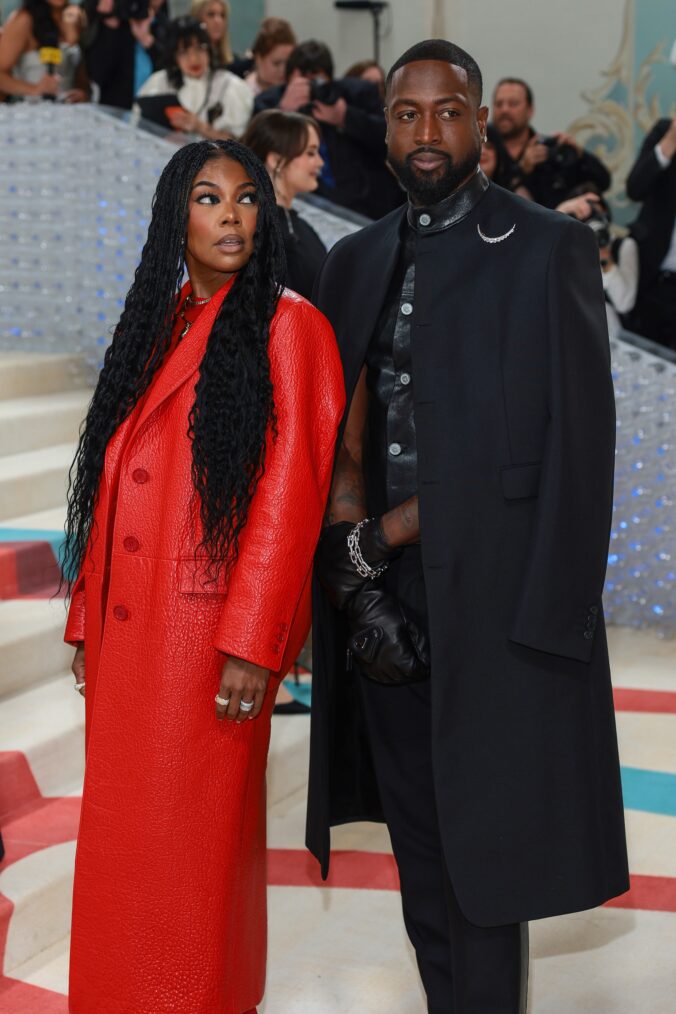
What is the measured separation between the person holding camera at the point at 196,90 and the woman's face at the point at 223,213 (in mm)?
3938

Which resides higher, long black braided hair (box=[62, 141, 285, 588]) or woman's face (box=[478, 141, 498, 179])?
woman's face (box=[478, 141, 498, 179])

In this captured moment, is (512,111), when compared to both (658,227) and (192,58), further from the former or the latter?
(192,58)

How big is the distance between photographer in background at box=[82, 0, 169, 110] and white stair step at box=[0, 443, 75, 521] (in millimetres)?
2254

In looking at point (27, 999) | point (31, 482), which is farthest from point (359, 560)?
point (31, 482)

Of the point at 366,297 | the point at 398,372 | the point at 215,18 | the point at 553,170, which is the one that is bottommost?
the point at 398,372

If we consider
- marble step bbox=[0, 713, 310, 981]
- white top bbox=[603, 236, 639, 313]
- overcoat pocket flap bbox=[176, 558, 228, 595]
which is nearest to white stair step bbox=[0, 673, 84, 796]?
marble step bbox=[0, 713, 310, 981]

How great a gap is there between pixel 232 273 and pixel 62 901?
5.51 feet

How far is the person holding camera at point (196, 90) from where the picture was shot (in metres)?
5.96

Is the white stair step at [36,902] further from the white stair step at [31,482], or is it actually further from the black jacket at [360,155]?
the black jacket at [360,155]

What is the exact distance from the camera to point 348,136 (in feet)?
20.1

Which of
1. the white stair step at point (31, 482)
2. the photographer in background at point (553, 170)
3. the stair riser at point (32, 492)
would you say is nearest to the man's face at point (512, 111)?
the photographer in background at point (553, 170)

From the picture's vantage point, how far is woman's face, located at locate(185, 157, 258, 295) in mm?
2162

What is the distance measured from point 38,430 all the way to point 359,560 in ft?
10.9

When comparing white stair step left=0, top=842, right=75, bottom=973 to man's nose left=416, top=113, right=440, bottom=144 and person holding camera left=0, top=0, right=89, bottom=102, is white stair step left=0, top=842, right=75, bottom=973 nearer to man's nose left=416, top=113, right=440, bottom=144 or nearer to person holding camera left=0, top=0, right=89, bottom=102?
man's nose left=416, top=113, right=440, bottom=144
